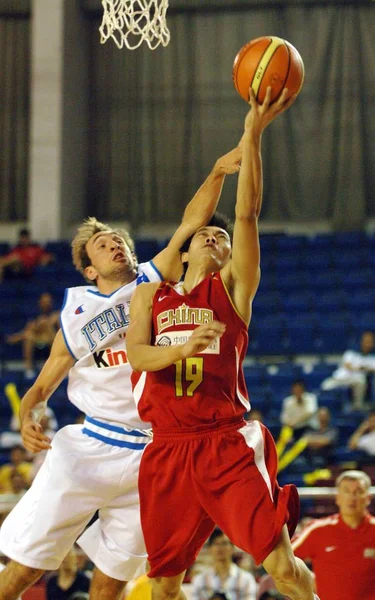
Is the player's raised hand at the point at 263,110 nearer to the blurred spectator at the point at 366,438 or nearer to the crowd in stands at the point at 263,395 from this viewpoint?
the crowd in stands at the point at 263,395

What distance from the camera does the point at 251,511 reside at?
13.0ft

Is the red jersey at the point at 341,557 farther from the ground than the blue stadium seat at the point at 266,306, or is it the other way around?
the blue stadium seat at the point at 266,306

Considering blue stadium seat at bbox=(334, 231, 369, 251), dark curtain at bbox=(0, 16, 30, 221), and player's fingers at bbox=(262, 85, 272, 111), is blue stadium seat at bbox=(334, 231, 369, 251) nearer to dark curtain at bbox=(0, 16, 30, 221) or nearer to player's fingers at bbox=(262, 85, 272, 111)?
dark curtain at bbox=(0, 16, 30, 221)

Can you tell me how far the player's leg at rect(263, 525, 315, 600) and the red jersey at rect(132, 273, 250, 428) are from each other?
Result: 61 centimetres

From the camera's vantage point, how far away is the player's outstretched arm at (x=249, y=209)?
13.5 feet

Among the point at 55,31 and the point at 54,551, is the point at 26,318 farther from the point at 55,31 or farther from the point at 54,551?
the point at 54,551

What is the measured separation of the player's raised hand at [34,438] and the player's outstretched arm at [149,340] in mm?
747

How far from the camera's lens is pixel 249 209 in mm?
4141

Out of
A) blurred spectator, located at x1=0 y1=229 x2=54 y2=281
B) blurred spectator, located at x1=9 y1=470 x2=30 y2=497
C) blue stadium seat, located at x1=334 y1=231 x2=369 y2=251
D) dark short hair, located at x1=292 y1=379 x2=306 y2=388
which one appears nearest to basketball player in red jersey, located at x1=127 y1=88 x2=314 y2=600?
blurred spectator, located at x1=9 y1=470 x2=30 y2=497

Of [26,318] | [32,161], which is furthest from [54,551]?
[32,161]

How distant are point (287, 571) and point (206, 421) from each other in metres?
0.71

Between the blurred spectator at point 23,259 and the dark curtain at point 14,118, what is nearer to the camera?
the blurred spectator at point 23,259

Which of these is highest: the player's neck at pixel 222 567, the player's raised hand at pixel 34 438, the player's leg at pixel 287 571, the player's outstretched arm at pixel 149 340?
the player's outstretched arm at pixel 149 340

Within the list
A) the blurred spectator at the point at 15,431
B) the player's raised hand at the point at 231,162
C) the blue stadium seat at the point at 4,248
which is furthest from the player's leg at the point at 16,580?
the blue stadium seat at the point at 4,248
